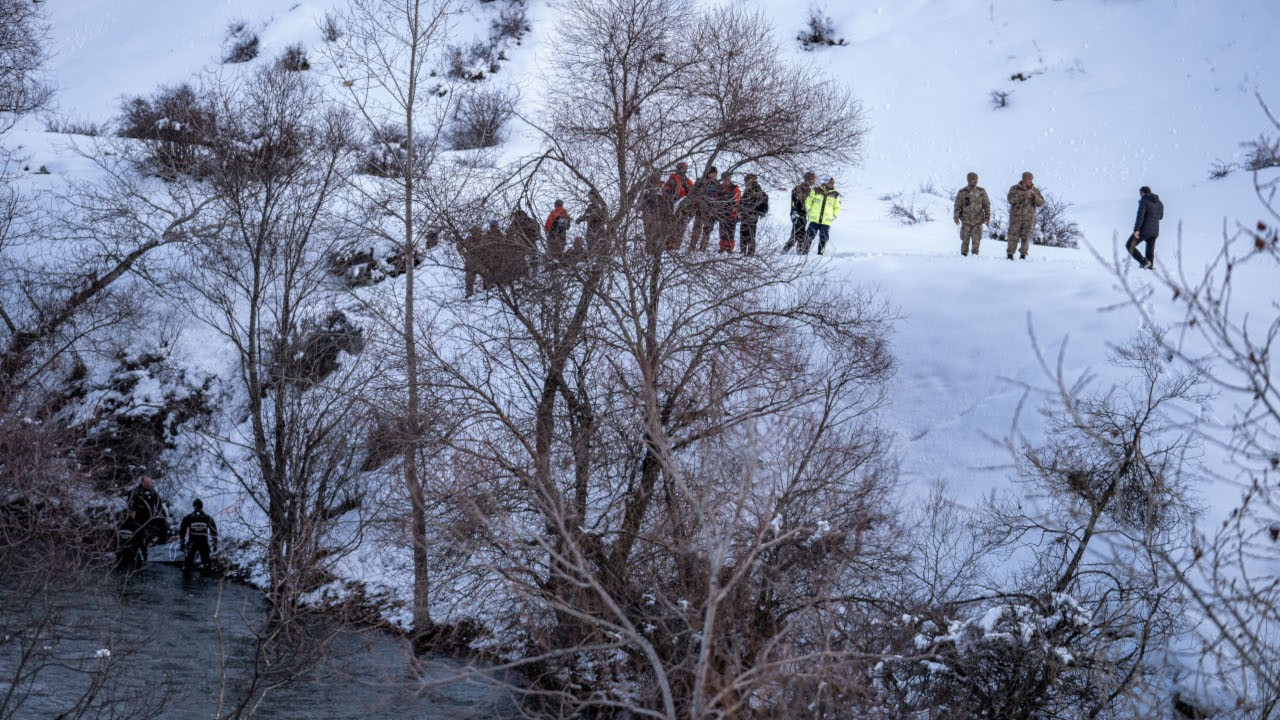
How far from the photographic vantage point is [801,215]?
19375 millimetres

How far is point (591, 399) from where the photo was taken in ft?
52.2

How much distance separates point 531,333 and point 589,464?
2.08m

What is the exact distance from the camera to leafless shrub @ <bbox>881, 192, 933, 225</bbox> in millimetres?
27625

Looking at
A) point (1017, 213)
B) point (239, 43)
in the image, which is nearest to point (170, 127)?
point (239, 43)

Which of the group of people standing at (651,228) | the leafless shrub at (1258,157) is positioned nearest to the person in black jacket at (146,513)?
the group of people standing at (651,228)

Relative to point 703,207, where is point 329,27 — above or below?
above

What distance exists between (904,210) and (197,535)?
60.7ft

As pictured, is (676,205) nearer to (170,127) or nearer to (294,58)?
(170,127)

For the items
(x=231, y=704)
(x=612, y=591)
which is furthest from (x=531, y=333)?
(x=231, y=704)

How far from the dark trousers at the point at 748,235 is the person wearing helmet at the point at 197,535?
11.0 meters

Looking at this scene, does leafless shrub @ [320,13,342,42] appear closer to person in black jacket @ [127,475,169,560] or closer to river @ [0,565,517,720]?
person in black jacket @ [127,475,169,560]

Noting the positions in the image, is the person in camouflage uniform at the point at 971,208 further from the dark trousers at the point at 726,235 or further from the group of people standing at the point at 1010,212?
the dark trousers at the point at 726,235

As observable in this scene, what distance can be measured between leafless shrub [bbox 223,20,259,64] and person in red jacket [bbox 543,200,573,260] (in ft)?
90.0

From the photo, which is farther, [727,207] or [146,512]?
[146,512]
